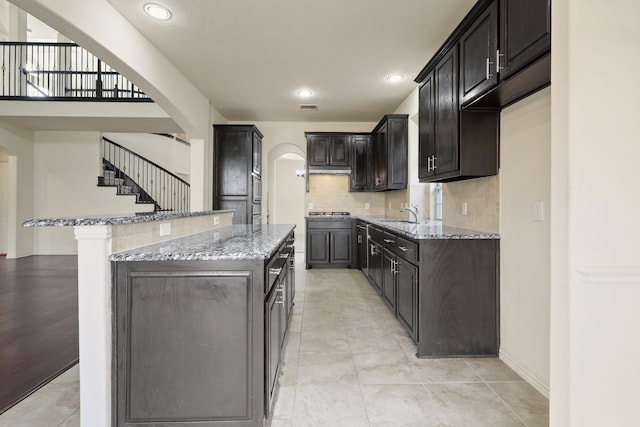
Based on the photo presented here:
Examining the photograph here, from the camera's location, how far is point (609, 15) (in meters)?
1.25

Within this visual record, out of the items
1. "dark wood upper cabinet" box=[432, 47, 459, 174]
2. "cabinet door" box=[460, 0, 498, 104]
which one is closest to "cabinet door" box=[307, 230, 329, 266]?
"dark wood upper cabinet" box=[432, 47, 459, 174]

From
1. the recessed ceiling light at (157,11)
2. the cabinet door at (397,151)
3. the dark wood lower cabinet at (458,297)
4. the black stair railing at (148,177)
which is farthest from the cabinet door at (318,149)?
the black stair railing at (148,177)

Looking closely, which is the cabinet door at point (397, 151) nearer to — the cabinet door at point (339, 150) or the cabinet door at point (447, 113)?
the cabinet door at point (339, 150)

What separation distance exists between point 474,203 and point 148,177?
8462 mm

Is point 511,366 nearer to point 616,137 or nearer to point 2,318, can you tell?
point 616,137

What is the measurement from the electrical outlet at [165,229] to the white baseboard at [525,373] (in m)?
2.64

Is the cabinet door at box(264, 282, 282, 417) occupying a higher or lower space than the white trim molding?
lower

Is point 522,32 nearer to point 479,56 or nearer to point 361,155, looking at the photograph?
point 479,56

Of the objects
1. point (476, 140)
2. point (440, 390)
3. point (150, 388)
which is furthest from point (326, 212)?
point (150, 388)

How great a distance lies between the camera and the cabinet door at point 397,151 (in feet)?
16.4

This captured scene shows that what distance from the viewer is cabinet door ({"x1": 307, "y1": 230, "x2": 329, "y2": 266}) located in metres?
5.91

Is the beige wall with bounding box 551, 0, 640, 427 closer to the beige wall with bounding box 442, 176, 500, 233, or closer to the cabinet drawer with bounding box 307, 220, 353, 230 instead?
the beige wall with bounding box 442, 176, 500, 233

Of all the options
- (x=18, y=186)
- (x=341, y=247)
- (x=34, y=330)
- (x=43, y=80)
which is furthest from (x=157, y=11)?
(x=18, y=186)

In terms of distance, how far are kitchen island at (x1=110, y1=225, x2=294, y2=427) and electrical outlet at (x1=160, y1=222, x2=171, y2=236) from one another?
0.58 meters
